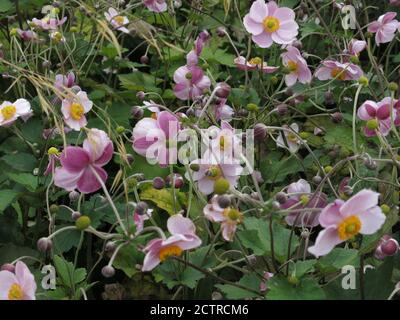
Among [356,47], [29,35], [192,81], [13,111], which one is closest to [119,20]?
[29,35]

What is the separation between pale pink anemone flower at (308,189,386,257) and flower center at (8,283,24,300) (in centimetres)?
45

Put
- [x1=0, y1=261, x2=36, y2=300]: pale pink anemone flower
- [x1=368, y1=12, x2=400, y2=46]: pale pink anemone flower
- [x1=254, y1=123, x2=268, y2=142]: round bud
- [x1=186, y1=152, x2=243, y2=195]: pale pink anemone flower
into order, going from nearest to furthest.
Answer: [x1=0, y1=261, x2=36, y2=300]: pale pink anemone flower < [x1=186, y1=152, x2=243, y2=195]: pale pink anemone flower < [x1=254, y1=123, x2=268, y2=142]: round bud < [x1=368, y1=12, x2=400, y2=46]: pale pink anemone flower

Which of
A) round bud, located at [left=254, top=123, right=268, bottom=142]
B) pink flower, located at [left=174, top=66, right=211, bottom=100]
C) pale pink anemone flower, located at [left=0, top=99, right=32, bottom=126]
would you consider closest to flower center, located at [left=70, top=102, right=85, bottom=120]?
pale pink anemone flower, located at [left=0, top=99, right=32, bottom=126]

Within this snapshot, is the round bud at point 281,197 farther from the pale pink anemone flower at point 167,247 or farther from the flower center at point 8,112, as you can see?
the flower center at point 8,112

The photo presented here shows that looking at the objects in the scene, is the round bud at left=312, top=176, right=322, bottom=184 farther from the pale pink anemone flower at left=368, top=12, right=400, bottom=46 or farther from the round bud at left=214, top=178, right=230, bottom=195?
the pale pink anemone flower at left=368, top=12, right=400, bottom=46

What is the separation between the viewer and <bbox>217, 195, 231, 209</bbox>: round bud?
3.58 ft

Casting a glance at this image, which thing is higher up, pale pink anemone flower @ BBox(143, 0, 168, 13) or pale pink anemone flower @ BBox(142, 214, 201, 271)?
pale pink anemone flower @ BBox(142, 214, 201, 271)

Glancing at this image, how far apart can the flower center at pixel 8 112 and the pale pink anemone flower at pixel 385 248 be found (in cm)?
84

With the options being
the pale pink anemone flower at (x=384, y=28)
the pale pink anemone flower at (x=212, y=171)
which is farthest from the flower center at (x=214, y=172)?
the pale pink anemone flower at (x=384, y=28)

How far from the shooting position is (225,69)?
2332mm

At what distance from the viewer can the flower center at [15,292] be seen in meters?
1.16

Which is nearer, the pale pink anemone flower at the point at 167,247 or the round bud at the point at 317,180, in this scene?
the pale pink anemone flower at the point at 167,247
